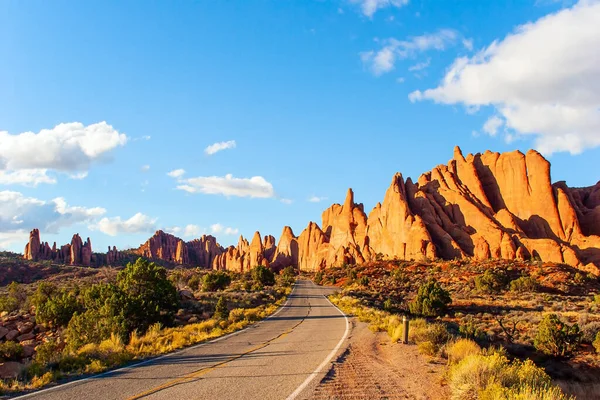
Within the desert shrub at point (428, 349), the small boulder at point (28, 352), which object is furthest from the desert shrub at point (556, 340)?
the small boulder at point (28, 352)

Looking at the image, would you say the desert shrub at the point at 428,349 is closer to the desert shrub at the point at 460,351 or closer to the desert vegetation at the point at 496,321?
the desert vegetation at the point at 496,321

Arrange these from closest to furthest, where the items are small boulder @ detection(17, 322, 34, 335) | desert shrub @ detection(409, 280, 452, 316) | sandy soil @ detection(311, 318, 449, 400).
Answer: sandy soil @ detection(311, 318, 449, 400) < desert shrub @ detection(409, 280, 452, 316) < small boulder @ detection(17, 322, 34, 335)

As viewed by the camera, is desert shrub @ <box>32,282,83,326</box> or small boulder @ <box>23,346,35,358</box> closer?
small boulder @ <box>23,346,35,358</box>

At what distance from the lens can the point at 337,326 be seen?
22.4m

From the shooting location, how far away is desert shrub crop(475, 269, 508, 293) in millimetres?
49344

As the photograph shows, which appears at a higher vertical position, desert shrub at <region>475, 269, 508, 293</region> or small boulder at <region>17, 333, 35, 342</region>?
desert shrub at <region>475, 269, 508, 293</region>

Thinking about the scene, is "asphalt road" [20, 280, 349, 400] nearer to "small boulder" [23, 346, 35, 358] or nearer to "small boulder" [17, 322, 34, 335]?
"small boulder" [23, 346, 35, 358]

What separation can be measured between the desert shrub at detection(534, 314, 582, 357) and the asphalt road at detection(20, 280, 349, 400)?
35.5 ft

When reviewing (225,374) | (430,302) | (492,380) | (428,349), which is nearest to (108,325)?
(225,374)

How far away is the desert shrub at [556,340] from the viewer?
20.1 meters

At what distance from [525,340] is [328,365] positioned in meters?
17.1

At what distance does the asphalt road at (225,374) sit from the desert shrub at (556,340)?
10830mm

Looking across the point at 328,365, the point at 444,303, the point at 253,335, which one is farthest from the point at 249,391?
the point at 444,303

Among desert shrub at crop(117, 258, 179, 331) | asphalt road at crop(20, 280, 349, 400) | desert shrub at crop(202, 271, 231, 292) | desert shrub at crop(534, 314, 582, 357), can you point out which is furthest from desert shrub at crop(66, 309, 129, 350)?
desert shrub at crop(202, 271, 231, 292)
